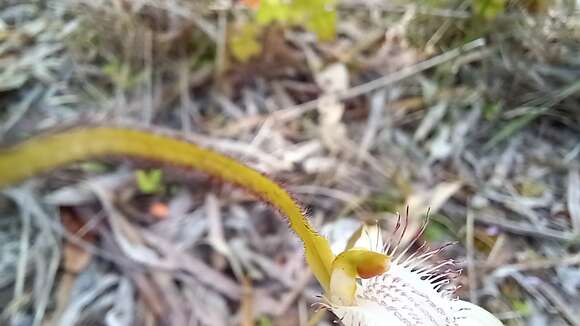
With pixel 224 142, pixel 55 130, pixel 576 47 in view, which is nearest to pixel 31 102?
pixel 55 130

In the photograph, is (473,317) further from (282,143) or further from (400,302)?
(282,143)

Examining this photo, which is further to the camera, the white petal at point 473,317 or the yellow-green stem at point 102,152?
the yellow-green stem at point 102,152

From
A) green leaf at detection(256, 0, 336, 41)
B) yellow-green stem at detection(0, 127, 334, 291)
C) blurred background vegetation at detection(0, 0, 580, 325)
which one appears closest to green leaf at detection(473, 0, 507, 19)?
blurred background vegetation at detection(0, 0, 580, 325)

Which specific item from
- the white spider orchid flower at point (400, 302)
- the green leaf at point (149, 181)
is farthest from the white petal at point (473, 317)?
the green leaf at point (149, 181)

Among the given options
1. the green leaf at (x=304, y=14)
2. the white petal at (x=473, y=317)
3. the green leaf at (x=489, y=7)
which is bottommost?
the white petal at (x=473, y=317)

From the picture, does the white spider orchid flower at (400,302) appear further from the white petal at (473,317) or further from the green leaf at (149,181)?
the green leaf at (149,181)

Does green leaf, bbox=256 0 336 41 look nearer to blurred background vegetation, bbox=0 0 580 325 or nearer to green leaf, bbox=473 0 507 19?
blurred background vegetation, bbox=0 0 580 325

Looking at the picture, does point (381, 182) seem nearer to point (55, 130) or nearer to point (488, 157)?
point (488, 157)
